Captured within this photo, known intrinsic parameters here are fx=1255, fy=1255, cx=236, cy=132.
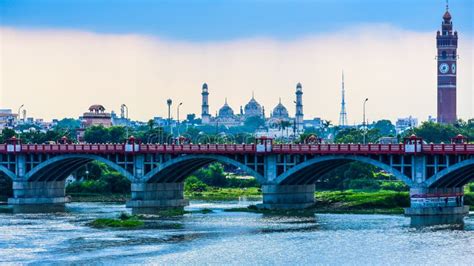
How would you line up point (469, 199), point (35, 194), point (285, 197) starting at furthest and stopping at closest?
point (35, 194), point (469, 199), point (285, 197)

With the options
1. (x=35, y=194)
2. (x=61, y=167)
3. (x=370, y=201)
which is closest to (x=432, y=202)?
(x=370, y=201)

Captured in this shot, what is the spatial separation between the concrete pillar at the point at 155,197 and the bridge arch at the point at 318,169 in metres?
18.5

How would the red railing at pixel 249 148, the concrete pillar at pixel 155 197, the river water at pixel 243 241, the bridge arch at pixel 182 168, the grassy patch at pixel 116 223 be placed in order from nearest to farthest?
the river water at pixel 243 241 → the grassy patch at pixel 116 223 → the red railing at pixel 249 148 → the bridge arch at pixel 182 168 → the concrete pillar at pixel 155 197

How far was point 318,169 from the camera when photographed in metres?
150

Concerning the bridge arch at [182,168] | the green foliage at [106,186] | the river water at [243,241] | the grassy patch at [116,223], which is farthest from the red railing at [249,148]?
the green foliage at [106,186]

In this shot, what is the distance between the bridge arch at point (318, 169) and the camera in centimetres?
13900

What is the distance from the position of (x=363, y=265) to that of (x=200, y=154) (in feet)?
180

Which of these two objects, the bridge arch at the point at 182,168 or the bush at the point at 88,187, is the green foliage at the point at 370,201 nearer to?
the bridge arch at the point at 182,168

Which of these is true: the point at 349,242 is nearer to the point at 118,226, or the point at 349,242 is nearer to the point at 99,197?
the point at 118,226

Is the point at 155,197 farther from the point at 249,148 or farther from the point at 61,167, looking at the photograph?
the point at 61,167

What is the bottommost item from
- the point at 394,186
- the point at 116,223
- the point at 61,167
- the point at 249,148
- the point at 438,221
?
the point at 116,223

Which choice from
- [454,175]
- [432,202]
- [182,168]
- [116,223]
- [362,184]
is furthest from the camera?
[362,184]

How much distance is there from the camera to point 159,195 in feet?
530

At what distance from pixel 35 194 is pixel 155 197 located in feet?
65.5
